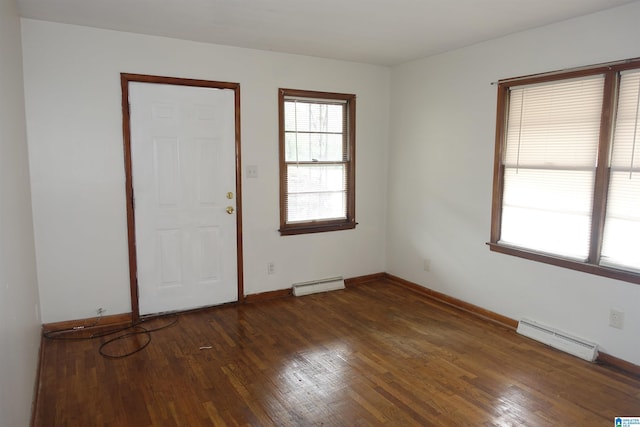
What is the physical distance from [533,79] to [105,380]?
12.6 feet

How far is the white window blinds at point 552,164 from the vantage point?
3076mm

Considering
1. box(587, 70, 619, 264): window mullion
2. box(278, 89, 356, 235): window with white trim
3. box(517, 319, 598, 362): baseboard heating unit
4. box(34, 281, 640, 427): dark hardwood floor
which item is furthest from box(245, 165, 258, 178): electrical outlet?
box(587, 70, 619, 264): window mullion

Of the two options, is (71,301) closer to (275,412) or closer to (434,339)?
(275,412)

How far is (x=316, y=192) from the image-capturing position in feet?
15.2

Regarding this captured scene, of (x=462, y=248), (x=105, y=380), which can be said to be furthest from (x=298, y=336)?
(x=462, y=248)

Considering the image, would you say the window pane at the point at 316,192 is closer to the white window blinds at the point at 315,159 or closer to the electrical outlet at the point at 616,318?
the white window blinds at the point at 315,159

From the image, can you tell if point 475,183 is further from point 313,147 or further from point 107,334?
point 107,334

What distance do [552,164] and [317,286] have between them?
2556mm

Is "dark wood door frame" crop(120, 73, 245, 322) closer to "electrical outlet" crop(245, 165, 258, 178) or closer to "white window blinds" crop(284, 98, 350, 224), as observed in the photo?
"electrical outlet" crop(245, 165, 258, 178)

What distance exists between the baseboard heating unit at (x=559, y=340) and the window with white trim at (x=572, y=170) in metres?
0.55

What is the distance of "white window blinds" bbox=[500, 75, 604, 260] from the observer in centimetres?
308

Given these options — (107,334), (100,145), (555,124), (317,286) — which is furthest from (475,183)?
(107,334)

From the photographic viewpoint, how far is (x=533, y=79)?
3.35 metres

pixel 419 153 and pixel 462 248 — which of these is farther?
pixel 419 153
